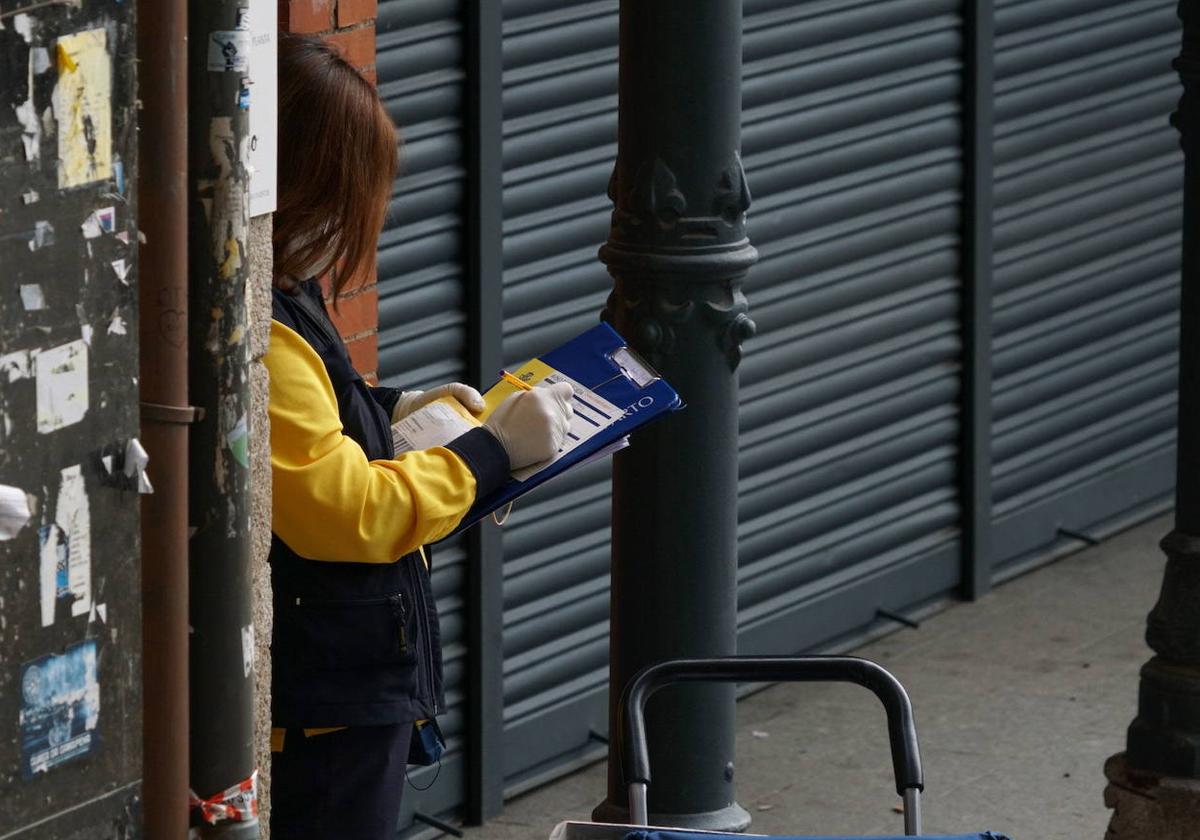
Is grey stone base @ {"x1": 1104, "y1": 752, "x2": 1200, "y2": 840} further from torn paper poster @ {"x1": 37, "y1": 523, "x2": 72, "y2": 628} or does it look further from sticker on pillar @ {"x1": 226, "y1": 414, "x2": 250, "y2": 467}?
torn paper poster @ {"x1": 37, "y1": 523, "x2": 72, "y2": 628}

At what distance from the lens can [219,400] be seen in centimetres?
277

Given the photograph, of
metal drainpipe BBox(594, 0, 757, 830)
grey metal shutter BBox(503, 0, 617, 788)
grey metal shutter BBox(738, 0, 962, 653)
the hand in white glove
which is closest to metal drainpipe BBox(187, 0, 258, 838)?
the hand in white glove

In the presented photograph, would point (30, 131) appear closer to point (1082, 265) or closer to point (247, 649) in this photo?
point (247, 649)

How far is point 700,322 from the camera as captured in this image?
154 inches

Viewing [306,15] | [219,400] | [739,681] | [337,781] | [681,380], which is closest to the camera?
[219,400]

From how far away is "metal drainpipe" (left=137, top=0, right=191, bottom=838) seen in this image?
8.65 ft

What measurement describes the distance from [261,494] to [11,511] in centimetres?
81

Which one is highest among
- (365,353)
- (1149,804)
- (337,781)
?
(365,353)

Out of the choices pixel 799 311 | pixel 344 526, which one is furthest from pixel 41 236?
pixel 799 311

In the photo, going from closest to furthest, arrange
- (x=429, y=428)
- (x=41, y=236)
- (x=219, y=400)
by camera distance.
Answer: (x=41, y=236) → (x=219, y=400) → (x=429, y=428)

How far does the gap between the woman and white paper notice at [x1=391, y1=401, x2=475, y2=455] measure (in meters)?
0.06

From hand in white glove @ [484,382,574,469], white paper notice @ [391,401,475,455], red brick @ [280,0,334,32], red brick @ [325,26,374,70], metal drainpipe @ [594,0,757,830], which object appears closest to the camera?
hand in white glove @ [484,382,574,469]

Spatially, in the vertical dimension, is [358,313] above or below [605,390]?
below

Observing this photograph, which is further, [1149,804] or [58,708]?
[1149,804]
